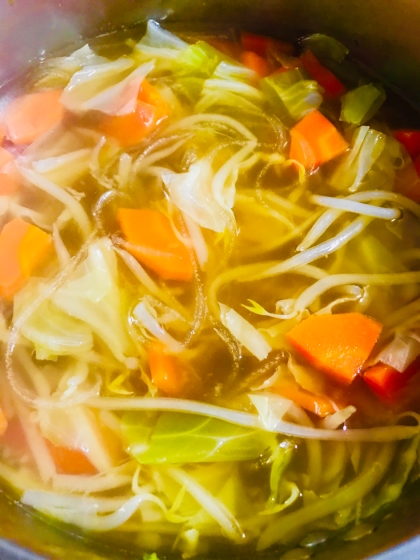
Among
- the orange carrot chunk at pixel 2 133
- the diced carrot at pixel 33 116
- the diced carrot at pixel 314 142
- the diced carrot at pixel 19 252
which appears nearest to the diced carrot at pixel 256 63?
the diced carrot at pixel 314 142

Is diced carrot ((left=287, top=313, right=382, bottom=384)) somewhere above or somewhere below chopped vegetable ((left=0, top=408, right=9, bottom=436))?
below

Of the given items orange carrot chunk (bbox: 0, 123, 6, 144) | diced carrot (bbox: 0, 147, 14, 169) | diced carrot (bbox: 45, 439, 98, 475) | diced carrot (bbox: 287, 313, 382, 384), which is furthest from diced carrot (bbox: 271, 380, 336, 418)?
orange carrot chunk (bbox: 0, 123, 6, 144)

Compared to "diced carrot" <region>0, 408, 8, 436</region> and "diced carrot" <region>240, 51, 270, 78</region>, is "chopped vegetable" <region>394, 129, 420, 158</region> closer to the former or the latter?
"diced carrot" <region>240, 51, 270, 78</region>

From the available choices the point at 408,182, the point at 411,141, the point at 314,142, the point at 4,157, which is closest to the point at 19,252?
the point at 4,157

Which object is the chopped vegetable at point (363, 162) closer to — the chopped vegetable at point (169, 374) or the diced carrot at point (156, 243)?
the diced carrot at point (156, 243)

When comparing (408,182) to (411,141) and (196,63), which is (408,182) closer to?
(411,141)

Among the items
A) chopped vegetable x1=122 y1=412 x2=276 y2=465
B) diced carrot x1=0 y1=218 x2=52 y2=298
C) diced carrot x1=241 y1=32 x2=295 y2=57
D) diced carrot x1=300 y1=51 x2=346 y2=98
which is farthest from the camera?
diced carrot x1=241 y1=32 x2=295 y2=57
